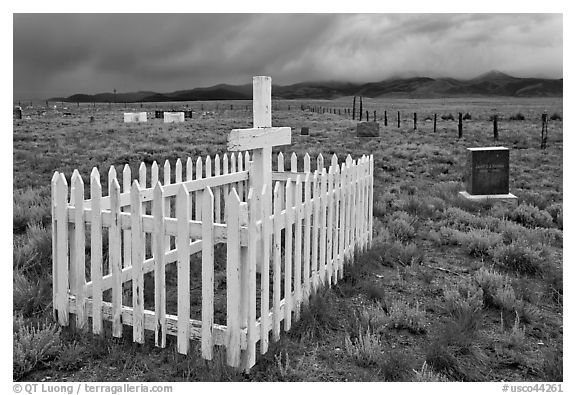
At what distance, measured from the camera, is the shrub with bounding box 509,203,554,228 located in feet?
30.2

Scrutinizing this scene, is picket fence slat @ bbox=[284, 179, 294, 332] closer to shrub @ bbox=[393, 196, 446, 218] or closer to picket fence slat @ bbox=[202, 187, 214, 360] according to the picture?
picket fence slat @ bbox=[202, 187, 214, 360]

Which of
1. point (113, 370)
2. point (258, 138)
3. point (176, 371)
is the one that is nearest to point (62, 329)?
point (113, 370)

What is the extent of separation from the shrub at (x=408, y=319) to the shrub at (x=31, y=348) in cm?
305

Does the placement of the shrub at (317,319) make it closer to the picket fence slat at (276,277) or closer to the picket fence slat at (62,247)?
the picket fence slat at (276,277)

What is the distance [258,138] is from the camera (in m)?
5.44

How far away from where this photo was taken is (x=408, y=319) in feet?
16.0

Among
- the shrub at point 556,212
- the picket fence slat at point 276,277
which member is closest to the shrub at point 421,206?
the shrub at point 556,212

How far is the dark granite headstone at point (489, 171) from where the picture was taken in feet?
36.6

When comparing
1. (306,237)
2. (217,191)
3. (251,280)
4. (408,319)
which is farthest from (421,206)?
(251,280)

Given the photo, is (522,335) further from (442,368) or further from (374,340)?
(374,340)

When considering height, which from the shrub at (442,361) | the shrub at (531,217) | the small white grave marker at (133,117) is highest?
the small white grave marker at (133,117)

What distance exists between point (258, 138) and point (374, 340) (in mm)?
2472

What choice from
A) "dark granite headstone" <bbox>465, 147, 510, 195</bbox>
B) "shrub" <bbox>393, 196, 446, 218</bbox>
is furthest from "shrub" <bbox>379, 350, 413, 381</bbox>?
"dark granite headstone" <bbox>465, 147, 510, 195</bbox>

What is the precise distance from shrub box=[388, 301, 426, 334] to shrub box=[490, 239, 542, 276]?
7.31 ft
